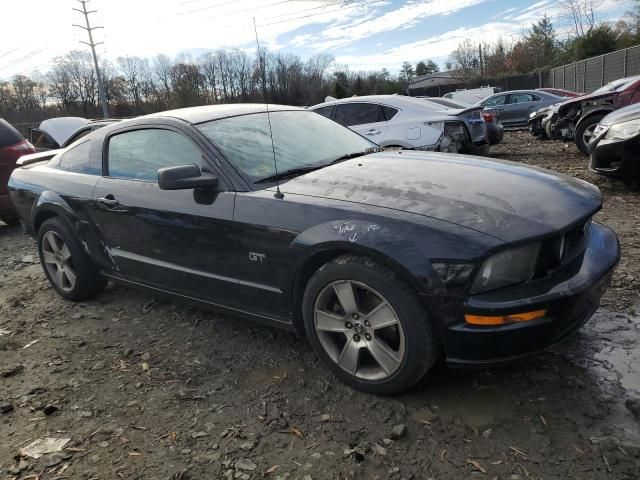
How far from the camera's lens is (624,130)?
5.82 m

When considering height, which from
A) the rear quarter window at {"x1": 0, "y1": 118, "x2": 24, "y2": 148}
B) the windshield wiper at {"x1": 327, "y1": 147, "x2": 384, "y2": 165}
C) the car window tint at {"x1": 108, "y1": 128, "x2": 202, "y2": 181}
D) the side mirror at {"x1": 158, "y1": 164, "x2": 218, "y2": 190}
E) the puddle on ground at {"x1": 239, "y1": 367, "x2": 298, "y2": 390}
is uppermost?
the rear quarter window at {"x1": 0, "y1": 118, "x2": 24, "y2": 148}

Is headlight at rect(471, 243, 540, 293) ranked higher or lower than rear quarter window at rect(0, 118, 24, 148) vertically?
lower

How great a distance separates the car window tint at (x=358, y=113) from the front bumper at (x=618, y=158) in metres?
3.05

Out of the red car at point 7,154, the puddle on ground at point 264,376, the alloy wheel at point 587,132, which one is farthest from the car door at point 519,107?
the puddle on ground at point 264,376

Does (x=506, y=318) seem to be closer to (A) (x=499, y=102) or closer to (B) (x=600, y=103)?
(B) (x=600, y=103)

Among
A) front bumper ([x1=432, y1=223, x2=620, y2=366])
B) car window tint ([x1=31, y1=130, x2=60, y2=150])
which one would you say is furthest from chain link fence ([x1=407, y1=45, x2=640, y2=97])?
front bumper ([x1=432, y1=223, x2=620, y2=366])

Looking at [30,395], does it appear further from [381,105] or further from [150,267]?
[381,105]

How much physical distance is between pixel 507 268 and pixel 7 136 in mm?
7266

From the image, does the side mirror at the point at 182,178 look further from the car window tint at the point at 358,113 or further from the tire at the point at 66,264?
the car window tint at the point at 358,113

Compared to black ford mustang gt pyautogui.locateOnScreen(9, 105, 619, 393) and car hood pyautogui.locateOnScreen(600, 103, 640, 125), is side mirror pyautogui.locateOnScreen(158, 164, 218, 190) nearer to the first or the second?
black ford mustang gt pyautogui.locateOnScreen(9, 105, 619, 393)

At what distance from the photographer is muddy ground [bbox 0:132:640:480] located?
2156 millimetres

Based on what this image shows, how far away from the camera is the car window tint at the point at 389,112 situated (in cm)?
771

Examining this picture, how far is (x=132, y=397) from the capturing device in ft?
9.31

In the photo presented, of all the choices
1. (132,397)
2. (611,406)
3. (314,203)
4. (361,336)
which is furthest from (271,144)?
(611,406)
